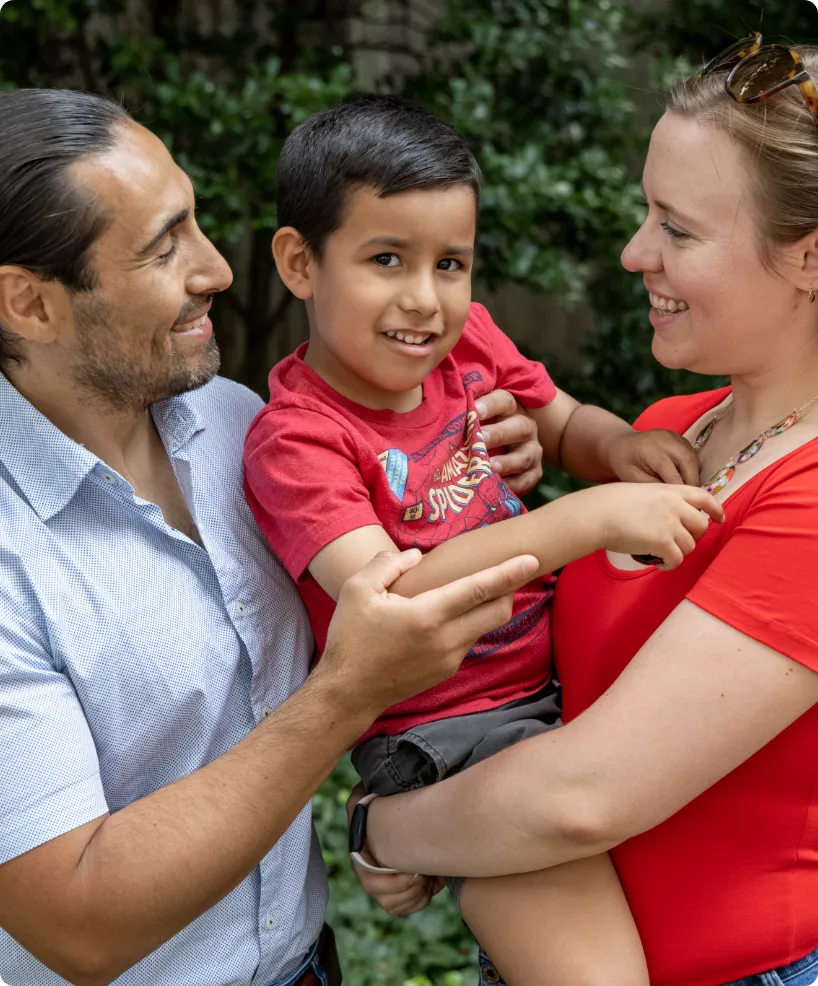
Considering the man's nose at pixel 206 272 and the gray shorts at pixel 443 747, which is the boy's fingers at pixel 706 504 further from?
the man's nose at pixel 206 272

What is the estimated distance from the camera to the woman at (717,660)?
163 centimetres

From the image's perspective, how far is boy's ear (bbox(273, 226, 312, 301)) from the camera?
2129mm

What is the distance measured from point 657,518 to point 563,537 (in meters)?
0.16

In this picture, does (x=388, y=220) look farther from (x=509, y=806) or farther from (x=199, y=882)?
(x=199, y=882)

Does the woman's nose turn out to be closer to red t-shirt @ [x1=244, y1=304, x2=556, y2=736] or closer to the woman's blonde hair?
the woman's blonde hair

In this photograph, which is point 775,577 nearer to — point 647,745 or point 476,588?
point 647,745

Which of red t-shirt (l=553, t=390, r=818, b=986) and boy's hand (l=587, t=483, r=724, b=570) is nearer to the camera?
red t-shirt (l=553, t=390, r=818, b=986)

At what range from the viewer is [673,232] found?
1860 mm

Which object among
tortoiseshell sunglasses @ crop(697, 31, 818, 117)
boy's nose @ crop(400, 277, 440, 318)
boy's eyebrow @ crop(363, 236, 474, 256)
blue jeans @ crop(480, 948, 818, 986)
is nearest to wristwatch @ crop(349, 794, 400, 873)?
blue jeans @ crop(480, 948, 818, 986)

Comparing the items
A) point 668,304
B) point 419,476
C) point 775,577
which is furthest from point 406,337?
point 775,577

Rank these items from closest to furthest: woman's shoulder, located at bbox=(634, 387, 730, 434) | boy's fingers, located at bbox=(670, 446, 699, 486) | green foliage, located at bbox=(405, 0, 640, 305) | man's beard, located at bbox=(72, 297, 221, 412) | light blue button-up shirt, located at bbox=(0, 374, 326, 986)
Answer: light blue button-up shirt, located at bbox=(0, 374, 326, 986)
man's beard, located at bbox=(72, 297, 221, 412)
boy's fingers, located at bbox=(670, 446, 699, 486)
woman's shoulder, located at bbox=(634, 387, 730, 434)
green foliage, located at bbox=(405, 0, 640, 305)

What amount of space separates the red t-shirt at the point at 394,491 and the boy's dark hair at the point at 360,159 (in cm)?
30

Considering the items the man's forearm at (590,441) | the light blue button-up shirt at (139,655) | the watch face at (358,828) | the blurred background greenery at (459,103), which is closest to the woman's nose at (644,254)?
the man's forearm at (590,441)

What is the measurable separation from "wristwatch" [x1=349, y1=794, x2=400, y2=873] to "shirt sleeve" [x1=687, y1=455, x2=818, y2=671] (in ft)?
2.55
